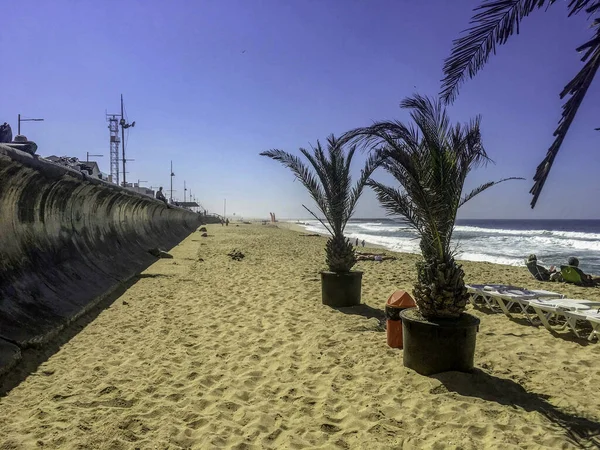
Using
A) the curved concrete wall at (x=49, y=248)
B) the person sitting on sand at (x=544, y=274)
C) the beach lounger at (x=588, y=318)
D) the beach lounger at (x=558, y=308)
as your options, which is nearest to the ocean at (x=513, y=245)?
the beach lounger at (x=558, y=308)

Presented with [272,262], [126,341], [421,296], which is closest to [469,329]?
[421,296]

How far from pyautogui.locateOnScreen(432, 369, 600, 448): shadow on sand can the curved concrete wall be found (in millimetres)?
4105

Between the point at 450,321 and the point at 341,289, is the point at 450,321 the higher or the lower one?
the higher one

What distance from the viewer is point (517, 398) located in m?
3.60

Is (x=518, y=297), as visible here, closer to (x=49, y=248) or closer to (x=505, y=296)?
(x=505, y=296)

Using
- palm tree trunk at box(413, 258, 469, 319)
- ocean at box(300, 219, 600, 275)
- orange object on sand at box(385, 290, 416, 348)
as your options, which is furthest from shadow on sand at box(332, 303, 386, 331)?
palm tree trunk at box(413, 258, 469, 319)

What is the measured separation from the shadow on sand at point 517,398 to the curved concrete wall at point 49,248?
13.5ft

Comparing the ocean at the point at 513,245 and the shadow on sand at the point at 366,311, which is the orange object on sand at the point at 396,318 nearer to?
the ocean at the point at 513,245

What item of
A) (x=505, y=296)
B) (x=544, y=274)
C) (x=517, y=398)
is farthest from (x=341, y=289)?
(x=544, y=274)

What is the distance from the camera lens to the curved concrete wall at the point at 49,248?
14.1 ft

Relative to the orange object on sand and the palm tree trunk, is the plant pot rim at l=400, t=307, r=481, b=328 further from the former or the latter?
the orange object on sand

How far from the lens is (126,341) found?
477 centimetres

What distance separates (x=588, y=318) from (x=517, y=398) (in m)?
2.42

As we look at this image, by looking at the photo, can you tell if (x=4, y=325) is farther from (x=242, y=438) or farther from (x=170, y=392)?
(x=242, y=438)
